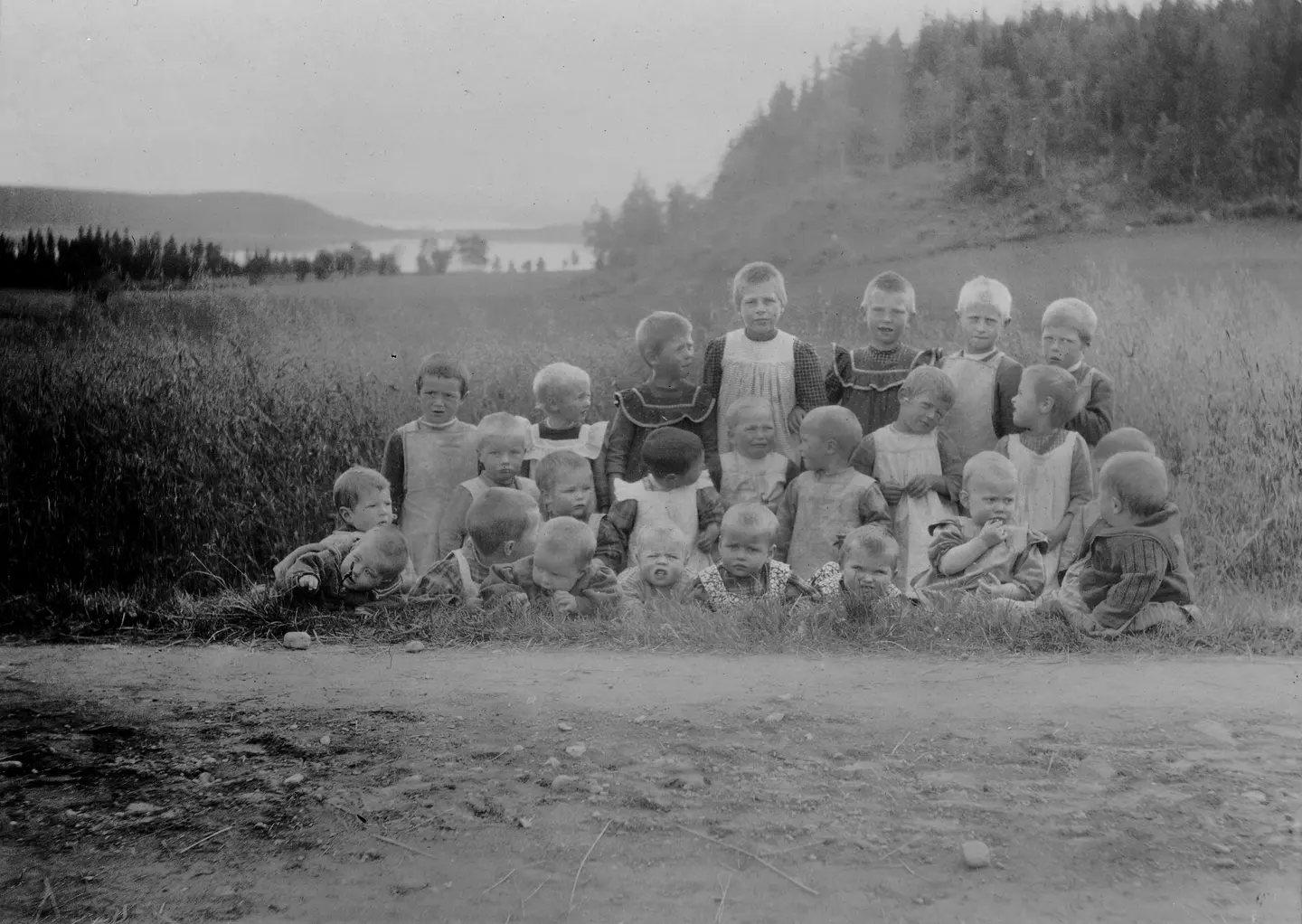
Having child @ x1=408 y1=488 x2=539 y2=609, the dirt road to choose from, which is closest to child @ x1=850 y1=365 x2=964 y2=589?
the dirt road

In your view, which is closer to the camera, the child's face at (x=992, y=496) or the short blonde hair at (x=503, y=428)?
the child's face at (x=992, y=496)

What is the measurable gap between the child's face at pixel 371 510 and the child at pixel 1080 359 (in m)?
2.92

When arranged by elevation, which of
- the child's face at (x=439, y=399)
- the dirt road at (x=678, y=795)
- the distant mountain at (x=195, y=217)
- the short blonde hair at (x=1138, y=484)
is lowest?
the dirt road at (x=678, y=795)

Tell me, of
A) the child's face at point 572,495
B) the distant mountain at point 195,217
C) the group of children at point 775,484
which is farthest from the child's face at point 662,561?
the distant mountain at point 195,217

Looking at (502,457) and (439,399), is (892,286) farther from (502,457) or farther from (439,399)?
(439,399)

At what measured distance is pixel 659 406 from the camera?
5.04 m

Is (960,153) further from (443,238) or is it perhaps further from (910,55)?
(443,238)

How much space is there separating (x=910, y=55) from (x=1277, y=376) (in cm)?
209

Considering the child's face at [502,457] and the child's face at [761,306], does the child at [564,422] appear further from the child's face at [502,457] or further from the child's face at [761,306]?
the child's face at [761,306]

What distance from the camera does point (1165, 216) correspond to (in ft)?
16.9

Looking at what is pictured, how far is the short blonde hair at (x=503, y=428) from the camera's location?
4867mm

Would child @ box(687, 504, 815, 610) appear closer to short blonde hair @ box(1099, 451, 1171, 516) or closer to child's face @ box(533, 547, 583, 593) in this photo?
child's face @ box(533, 547, 583, 593)

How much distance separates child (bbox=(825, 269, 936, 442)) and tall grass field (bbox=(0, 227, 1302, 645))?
0.34 m

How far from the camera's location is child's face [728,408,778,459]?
4.79m
